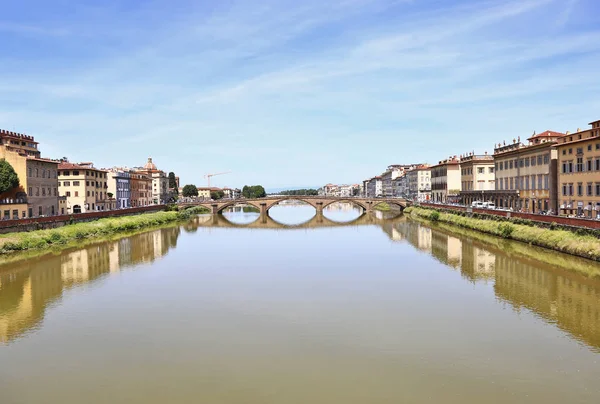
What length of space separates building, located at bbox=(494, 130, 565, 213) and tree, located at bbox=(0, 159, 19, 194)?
49.9 metres

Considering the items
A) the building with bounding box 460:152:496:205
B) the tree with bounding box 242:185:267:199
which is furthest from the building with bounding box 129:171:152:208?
the tree with bounding box 242:185:267:199

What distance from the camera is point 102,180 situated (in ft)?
257

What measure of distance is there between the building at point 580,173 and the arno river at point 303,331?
8840 millimetres

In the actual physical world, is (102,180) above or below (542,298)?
above

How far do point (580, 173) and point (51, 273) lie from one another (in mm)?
40215

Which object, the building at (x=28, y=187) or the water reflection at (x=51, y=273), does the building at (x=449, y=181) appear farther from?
the building at (x=28, y=187)

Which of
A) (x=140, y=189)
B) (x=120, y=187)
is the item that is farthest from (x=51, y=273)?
(x=140, y=189)

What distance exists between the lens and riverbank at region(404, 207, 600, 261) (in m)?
33.0

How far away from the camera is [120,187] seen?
89.9 m

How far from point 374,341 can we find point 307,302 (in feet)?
21.4

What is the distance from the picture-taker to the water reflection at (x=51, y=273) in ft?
73.4

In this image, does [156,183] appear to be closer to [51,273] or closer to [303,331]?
[51,273]

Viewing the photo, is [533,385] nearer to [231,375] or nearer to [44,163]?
[231,375]

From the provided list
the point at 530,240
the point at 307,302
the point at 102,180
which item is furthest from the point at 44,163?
the point at 530,240
